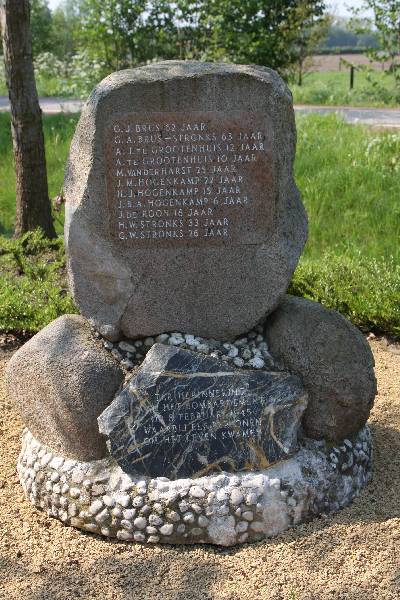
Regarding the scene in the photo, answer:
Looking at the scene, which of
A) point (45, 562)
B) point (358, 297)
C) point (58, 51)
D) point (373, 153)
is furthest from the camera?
point (58, 51)

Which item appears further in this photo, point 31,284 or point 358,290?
point 31,284

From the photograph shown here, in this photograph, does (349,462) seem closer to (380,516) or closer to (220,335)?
(380,516)

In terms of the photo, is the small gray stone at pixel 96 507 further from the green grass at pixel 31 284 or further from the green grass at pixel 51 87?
the green grass at pixel 51 87

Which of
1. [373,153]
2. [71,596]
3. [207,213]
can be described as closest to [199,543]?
[71,596]

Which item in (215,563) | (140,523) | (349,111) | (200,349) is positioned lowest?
(215,563)

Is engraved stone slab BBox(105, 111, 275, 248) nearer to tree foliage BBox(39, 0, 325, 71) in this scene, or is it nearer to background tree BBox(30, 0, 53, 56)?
tree foliage BBox(39, 0, 325, 71)

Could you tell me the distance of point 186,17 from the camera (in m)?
14.7

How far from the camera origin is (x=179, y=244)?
3.41 m

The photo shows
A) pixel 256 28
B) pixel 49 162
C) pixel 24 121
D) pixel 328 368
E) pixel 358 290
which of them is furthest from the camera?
pixel 256 28

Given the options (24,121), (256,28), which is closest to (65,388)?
(24,121)

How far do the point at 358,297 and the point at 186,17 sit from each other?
11.0 m

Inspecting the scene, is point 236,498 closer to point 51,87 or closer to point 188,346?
point 188,346

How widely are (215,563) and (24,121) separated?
445 cm

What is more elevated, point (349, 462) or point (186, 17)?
point (186, 17)
